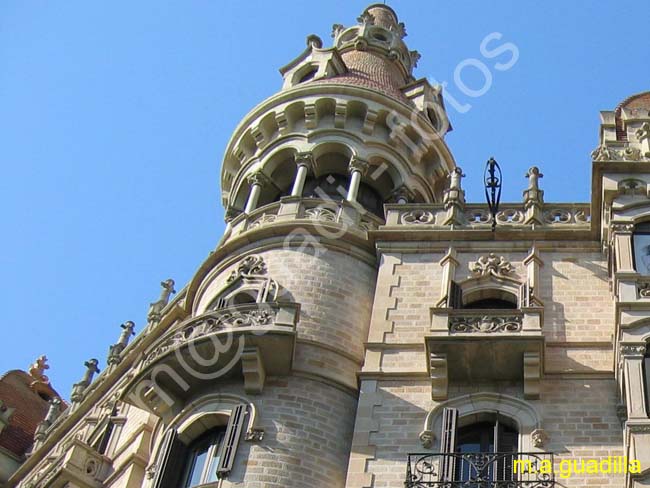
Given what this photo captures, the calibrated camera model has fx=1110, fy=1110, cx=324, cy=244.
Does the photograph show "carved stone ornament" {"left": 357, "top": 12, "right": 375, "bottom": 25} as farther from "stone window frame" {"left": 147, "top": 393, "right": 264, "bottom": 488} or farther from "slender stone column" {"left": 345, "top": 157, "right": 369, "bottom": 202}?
"stone window frame" {"left": 147, "top": 393, "right": 264, "bottom": 488}

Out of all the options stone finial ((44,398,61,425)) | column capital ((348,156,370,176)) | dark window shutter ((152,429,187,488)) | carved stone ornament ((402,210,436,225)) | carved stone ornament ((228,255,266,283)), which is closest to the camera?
dark window shutter ((152,429,187,488))

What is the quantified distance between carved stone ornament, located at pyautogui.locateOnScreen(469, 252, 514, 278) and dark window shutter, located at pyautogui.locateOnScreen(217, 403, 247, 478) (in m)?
5.91

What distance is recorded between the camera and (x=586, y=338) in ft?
70.8

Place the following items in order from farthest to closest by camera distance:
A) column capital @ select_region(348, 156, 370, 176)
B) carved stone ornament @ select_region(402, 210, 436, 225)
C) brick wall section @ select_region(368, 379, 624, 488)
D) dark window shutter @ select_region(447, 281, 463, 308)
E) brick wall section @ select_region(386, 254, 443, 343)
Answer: column capital @ select_region(348, 156, 370, 176), carved stone ornament @ select_region(402, 210, 436, 225), dark window shutter @ select_region(447, 281, 463, 308), brick wall section @ select_region(386, 254, 443, 343), brick wall section @ select_region(368, 379, 624, 488)

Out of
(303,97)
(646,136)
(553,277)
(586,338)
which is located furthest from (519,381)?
(303,97)

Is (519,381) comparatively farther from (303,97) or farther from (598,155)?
(303,97)

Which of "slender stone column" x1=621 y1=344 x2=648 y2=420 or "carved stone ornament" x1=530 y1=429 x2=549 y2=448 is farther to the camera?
"carved stone ornament" x1=530 y1=429 x2=549 y2=448

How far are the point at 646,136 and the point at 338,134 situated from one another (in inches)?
304

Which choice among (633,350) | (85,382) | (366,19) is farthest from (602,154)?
(85,382)

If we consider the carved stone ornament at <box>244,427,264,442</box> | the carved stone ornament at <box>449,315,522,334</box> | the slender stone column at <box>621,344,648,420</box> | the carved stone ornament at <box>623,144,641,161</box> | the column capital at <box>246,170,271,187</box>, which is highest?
the column capital at <box>246,170,271,187</box>

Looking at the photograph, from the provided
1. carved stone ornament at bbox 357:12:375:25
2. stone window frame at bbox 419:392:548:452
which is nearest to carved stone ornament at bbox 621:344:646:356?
stone window frame at bbox 419:392:548:452

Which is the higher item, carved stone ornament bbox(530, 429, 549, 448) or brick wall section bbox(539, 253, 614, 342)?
brick wall section bbox(539, 253, 614, 342)

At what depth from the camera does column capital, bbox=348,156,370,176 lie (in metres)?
27.4

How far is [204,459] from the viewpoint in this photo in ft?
69.1
